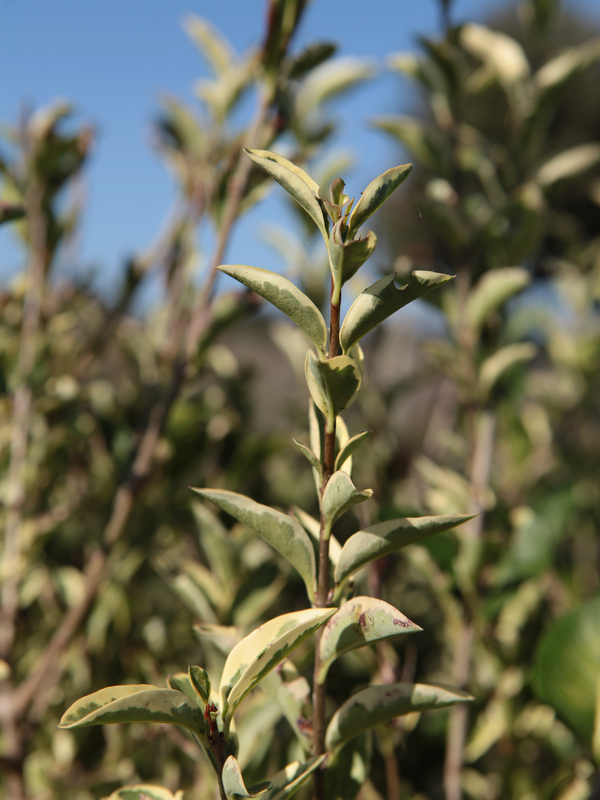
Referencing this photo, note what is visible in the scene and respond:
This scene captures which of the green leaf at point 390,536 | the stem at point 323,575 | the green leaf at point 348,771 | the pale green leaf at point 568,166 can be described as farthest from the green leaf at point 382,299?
the pale green leaf at point 568,166

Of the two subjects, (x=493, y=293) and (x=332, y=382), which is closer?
(x=332, y=382)

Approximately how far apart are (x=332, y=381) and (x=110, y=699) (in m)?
0.22

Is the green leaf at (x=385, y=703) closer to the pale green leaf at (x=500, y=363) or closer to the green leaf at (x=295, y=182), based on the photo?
the green leaf at (x=295, y=182)

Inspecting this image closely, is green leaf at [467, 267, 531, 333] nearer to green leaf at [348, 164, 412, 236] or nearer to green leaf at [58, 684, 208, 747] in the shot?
green leaf at [348, 164, 412, 236]

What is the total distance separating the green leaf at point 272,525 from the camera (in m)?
0.40

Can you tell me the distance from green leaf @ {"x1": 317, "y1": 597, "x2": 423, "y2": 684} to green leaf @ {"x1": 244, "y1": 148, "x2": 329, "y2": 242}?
0.74 feet

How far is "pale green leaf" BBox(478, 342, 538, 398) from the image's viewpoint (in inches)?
32.8

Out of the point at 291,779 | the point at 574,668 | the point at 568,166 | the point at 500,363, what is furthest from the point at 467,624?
the point at 568,166

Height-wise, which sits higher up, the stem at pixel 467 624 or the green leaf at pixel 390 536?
the green leaf at pixel 390 536

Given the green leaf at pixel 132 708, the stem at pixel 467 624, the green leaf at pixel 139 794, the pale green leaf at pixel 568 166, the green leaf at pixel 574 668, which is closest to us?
the green leaf at pixel 132 708

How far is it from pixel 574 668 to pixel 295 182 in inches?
22.2

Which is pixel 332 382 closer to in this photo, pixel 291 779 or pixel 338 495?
pixel 338 495

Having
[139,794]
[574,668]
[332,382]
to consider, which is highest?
[332,382]

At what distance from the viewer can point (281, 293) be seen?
370 mm
